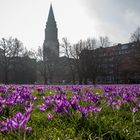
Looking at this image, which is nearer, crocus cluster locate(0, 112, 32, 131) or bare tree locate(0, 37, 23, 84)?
crocus cluster locate(0, 112, 32, 131)

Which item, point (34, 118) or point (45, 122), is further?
point (34, 118)

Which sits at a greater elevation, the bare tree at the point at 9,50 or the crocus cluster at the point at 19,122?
the bare tree at the point at 9,50

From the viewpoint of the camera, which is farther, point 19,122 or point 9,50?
point 9,50

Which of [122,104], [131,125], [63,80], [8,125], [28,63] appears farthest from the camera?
[63,80]

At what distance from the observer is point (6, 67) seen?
72188 millimetres

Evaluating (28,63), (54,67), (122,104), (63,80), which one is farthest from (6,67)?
(122,104)

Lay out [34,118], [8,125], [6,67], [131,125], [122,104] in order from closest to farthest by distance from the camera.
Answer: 1. [8,125]
2. [131,125]
3. [34,118]
4. [122,104]
5. [6,67]

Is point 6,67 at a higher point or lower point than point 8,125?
higher

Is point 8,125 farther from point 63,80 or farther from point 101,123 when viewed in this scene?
point 63,80

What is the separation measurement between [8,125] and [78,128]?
1.22m

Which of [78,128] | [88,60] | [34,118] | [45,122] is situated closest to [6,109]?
[34,118]

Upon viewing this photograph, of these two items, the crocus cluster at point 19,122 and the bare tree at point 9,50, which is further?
the bare tree at point 9,50

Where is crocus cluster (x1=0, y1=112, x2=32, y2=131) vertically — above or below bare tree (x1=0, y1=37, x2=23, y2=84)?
below

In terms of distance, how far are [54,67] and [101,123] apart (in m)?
80.6
